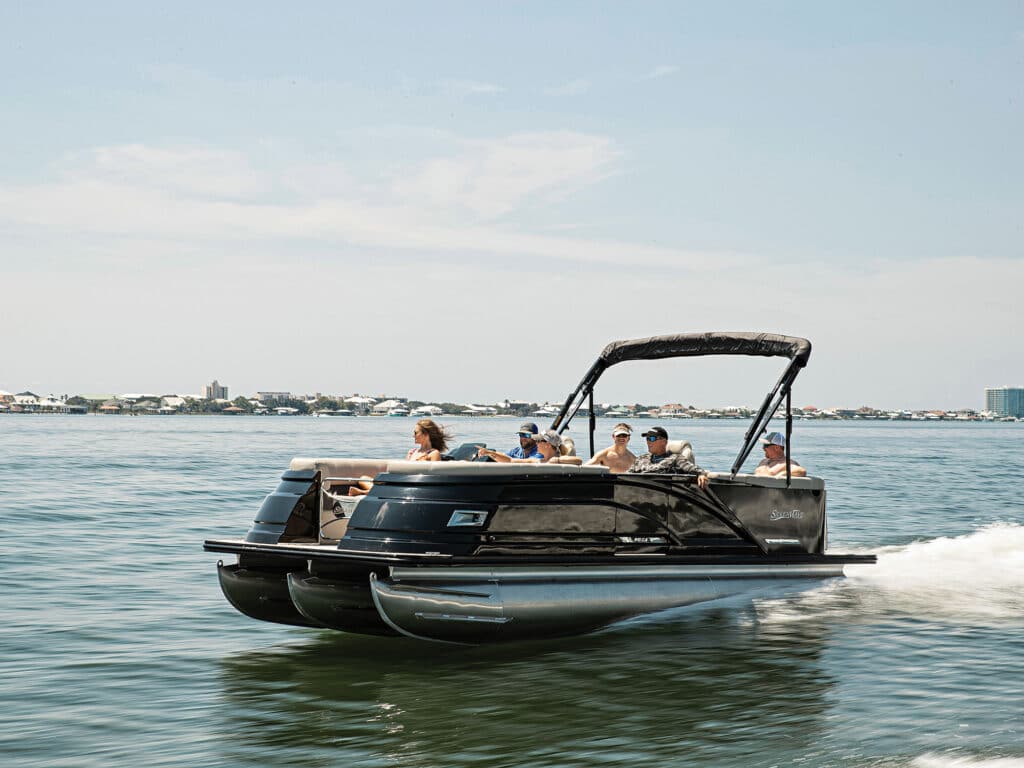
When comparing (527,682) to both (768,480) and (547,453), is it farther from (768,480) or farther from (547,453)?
(768,480)

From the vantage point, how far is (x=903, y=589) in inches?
456

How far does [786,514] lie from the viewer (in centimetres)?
1000

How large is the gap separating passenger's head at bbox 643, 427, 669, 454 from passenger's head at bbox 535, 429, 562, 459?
763 mm

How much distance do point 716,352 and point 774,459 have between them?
110cm

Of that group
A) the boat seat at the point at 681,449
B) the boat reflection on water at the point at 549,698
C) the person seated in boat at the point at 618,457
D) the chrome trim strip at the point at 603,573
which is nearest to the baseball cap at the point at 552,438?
the person seated in boat at the point at 618,457

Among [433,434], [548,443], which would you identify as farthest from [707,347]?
[433,434]

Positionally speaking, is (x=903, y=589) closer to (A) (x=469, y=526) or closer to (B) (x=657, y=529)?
(B) (x=657, y=529)

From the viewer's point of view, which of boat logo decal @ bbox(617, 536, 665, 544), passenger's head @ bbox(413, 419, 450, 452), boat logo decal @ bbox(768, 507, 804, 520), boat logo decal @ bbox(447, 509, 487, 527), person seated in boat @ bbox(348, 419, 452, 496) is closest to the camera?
boat logo decal @ bbox(447, 509, 487, 527)

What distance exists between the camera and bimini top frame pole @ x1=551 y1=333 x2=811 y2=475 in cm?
1006

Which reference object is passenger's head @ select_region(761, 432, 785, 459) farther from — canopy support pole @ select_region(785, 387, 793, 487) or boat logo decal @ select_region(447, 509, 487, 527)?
boat logo decal @ select_region(447, 509, 487, 527)

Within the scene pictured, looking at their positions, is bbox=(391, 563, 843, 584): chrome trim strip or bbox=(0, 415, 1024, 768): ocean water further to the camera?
bbox=(391, 563, 843, 584): chrome trim strip

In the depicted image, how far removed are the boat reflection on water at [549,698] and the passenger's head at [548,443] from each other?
168cm

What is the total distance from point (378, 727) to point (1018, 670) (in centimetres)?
443

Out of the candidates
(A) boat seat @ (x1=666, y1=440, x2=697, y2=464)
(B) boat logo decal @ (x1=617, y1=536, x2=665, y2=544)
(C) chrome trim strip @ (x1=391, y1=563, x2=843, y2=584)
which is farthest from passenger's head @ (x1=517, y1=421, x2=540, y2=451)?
(C) chrome trim strip @ (x1=391, y1=563, x2=843, y2=584)
